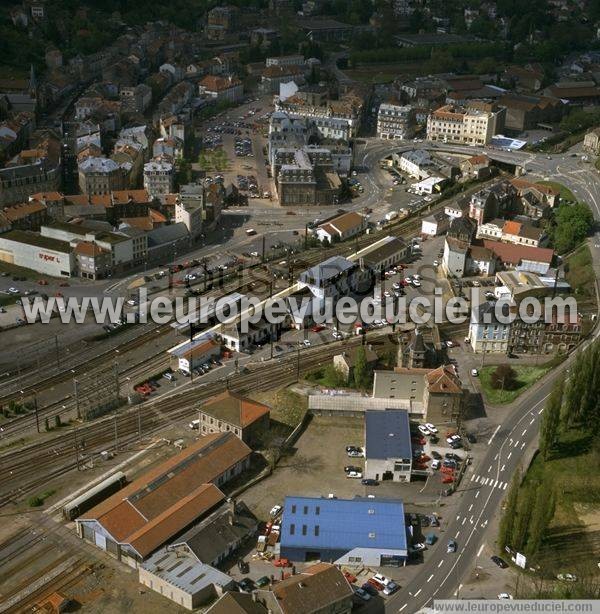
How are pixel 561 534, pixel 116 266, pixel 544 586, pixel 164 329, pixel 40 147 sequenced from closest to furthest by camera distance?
pixel 544 586
pixel 561 534
pixel 164 329
pixel 116 266
pixel 40 147

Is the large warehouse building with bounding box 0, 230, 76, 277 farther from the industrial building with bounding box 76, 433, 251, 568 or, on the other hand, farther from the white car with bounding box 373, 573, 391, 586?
the white car with bounding box 373, 573, 391, 586

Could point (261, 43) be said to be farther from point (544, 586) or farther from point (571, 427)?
point (544, 586)

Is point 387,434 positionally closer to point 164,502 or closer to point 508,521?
point 508,521

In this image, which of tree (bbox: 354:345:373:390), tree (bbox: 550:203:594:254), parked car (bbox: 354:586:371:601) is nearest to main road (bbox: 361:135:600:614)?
parked car (bbox: 354:586:371:601)

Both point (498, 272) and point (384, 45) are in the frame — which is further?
point (384, 45)

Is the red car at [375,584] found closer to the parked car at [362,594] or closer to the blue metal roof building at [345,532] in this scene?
the parked car at [362,594]

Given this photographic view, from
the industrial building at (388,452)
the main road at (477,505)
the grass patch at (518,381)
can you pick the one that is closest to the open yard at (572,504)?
the main road at (477,505)

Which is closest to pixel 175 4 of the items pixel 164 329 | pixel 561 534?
pixel 164 329
